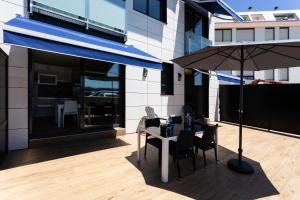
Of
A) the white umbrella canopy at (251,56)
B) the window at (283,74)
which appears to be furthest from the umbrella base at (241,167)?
the window at (283,74)

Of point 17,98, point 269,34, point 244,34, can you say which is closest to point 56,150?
point 17,98

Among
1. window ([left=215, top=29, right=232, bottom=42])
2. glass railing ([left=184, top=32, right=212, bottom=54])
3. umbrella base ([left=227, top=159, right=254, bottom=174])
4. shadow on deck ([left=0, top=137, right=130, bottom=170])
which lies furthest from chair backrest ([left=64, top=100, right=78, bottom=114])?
window ([left=215, top=29, right=232, bottom=42])

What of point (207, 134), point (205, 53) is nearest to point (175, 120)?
point (207, 134)

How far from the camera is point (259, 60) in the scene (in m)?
5.46

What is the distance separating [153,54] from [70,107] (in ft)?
14.1

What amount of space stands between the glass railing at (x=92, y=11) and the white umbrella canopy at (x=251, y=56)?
10.5 ft

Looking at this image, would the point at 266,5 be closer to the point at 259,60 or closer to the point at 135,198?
the point at 259,60

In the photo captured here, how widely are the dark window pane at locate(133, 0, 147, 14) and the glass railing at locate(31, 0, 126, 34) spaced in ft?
4.14

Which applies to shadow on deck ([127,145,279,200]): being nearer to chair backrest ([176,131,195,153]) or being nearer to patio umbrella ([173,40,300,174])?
patio umbrella ([173,40,300,174])

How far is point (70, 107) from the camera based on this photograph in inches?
324

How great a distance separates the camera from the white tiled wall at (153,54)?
27.3ft

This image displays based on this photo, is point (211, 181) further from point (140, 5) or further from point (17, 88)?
point (140, 5)

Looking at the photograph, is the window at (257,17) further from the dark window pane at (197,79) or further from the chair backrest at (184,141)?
the chair backrest at (184,141)

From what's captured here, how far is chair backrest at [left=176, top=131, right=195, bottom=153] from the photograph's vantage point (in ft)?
13.1
